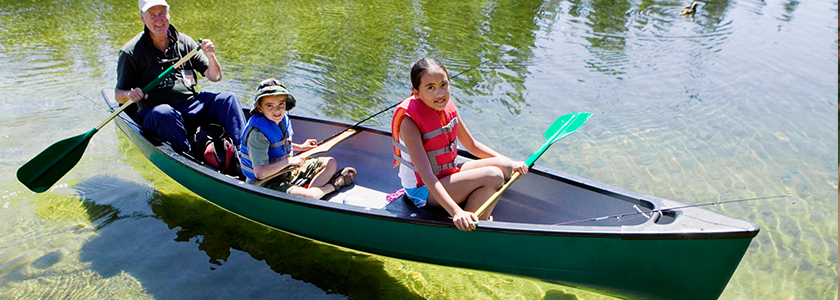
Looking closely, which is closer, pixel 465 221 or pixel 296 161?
pixel 465 221

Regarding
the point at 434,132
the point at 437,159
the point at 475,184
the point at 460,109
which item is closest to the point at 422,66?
the point at 434,132

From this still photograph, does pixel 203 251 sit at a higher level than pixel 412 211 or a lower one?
lower

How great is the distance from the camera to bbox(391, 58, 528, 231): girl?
315 cm

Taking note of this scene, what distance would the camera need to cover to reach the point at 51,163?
4.54 metres

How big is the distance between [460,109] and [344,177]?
8.07ft

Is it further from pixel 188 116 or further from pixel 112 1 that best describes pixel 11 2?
pixel 188 116

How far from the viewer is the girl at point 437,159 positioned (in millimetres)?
3146

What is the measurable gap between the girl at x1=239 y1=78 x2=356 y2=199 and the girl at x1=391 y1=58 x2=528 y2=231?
0.85m

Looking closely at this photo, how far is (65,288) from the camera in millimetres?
3904

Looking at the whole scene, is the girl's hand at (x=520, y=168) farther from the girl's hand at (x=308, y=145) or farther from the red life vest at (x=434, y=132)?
the girl's hand at (x=308, y=145)

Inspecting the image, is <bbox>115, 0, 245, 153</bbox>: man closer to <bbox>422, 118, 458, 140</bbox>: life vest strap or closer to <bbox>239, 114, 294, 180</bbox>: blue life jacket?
<bbox>239, 114, 294, 180</bbox>: blue life jacket

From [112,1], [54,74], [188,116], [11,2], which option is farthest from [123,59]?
[11,2]

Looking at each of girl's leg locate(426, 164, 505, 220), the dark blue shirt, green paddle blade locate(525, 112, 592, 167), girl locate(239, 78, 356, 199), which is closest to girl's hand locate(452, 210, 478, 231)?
girl's leg locate(426, 164, 505, 220)

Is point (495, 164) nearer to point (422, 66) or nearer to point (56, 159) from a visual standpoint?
point (422, 66)
